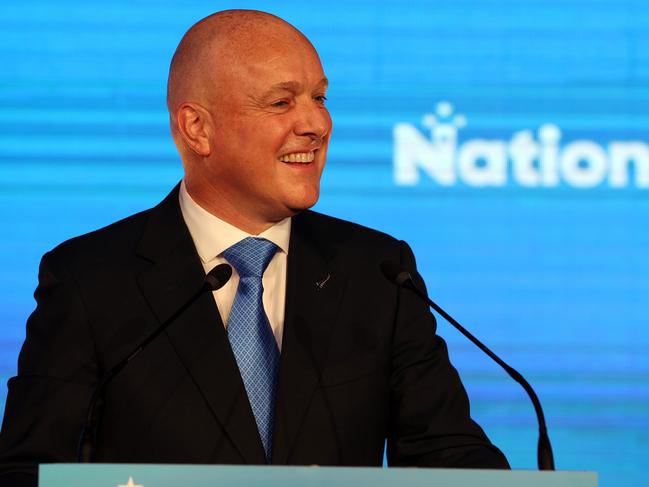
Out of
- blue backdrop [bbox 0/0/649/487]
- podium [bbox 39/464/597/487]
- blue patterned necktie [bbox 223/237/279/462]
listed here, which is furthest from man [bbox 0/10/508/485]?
blue backdrop [bbox 0/0/649/487]

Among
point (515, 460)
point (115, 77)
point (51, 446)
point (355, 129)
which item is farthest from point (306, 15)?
point (51, 446)

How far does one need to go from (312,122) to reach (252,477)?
2.96 ft

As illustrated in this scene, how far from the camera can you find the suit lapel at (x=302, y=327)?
2.19 metres

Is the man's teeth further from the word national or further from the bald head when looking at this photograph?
the word national

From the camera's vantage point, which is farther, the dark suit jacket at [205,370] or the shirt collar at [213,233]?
the shirt collar at [213,233]

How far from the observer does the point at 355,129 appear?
3.33 meters

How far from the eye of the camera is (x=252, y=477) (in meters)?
1.59

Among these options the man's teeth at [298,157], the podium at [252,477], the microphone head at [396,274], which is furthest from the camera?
the man's teeth at [298,157]

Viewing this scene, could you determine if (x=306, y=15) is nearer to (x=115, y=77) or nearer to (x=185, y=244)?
(x=115, y=77)

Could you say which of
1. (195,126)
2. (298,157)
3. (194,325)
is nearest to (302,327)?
(194,325)

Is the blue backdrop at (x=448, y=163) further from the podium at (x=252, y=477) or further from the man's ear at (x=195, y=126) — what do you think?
the podium at (x=252, y=477)

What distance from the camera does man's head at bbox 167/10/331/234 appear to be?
7.51 feet

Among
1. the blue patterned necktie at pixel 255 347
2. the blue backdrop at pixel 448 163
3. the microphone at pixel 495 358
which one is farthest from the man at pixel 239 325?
the blue backdrop at pixel 448 163

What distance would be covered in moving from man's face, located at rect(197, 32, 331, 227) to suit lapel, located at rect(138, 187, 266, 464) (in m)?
0.17
